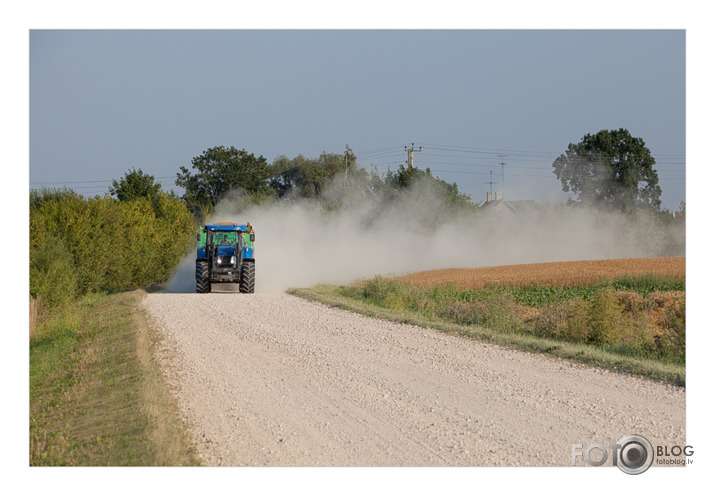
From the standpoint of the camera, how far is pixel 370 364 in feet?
45.1

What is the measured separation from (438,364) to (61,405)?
6.86 metres

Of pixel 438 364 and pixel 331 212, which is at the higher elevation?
pixel 331 212

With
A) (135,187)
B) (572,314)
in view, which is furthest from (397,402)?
(135,187)

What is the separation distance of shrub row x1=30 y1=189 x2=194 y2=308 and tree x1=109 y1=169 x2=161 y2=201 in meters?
14.0

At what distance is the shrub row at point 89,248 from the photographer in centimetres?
2147

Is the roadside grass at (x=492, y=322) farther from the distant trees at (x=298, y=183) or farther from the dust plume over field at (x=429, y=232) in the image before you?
the distant trees at (x=298, y=183)

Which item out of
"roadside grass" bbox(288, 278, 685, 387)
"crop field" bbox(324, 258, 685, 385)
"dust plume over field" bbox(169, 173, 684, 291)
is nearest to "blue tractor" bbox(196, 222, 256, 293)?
"roadside grass" bbox(288, 278, 685, 387)

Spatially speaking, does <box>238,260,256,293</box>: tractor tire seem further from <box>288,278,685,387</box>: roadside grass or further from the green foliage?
the green foliage

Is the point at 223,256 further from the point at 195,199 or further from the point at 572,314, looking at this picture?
the point at 195,199

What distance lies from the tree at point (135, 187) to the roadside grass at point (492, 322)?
85.9ft

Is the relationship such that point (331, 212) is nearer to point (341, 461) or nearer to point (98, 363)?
point (98, 363)

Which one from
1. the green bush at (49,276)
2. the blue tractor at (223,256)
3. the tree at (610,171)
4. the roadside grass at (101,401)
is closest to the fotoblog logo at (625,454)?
the roadside grass at (101,401)

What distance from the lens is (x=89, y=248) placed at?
91.6 ft

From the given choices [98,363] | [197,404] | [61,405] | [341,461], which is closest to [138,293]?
[98,363]
